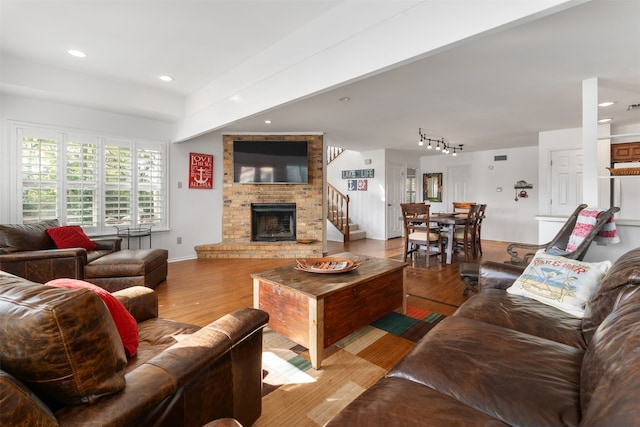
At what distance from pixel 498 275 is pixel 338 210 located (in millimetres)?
5935

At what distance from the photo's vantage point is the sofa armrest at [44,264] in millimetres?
2850

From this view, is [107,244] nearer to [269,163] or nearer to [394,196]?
[269,163]

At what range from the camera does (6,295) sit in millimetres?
772

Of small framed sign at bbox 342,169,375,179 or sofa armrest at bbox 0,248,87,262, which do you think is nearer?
sofa armrest at bbox 0,248,87,262

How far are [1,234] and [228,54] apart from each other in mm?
3036

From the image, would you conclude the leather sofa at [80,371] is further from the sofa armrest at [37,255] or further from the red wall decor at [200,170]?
the red wall decor at [200,170]

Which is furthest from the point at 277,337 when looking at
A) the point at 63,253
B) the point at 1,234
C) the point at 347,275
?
the point at 1,234

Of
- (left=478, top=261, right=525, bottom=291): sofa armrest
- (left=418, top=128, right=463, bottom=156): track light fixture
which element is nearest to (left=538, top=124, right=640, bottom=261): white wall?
(left=418, top=128, right=463, bottom=156): track light fixture

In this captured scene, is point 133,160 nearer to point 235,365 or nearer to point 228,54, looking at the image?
point 228,54

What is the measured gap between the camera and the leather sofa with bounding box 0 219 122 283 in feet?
9.38

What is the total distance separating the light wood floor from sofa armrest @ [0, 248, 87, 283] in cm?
86

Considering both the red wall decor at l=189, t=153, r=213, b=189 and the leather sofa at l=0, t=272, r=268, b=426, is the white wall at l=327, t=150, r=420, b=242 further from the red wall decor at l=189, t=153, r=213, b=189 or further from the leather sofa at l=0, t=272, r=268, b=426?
the leather sofa at l=0, t=272, r=268, b=426

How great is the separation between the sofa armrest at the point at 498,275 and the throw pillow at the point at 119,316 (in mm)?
2255

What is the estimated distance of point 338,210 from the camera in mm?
8016
